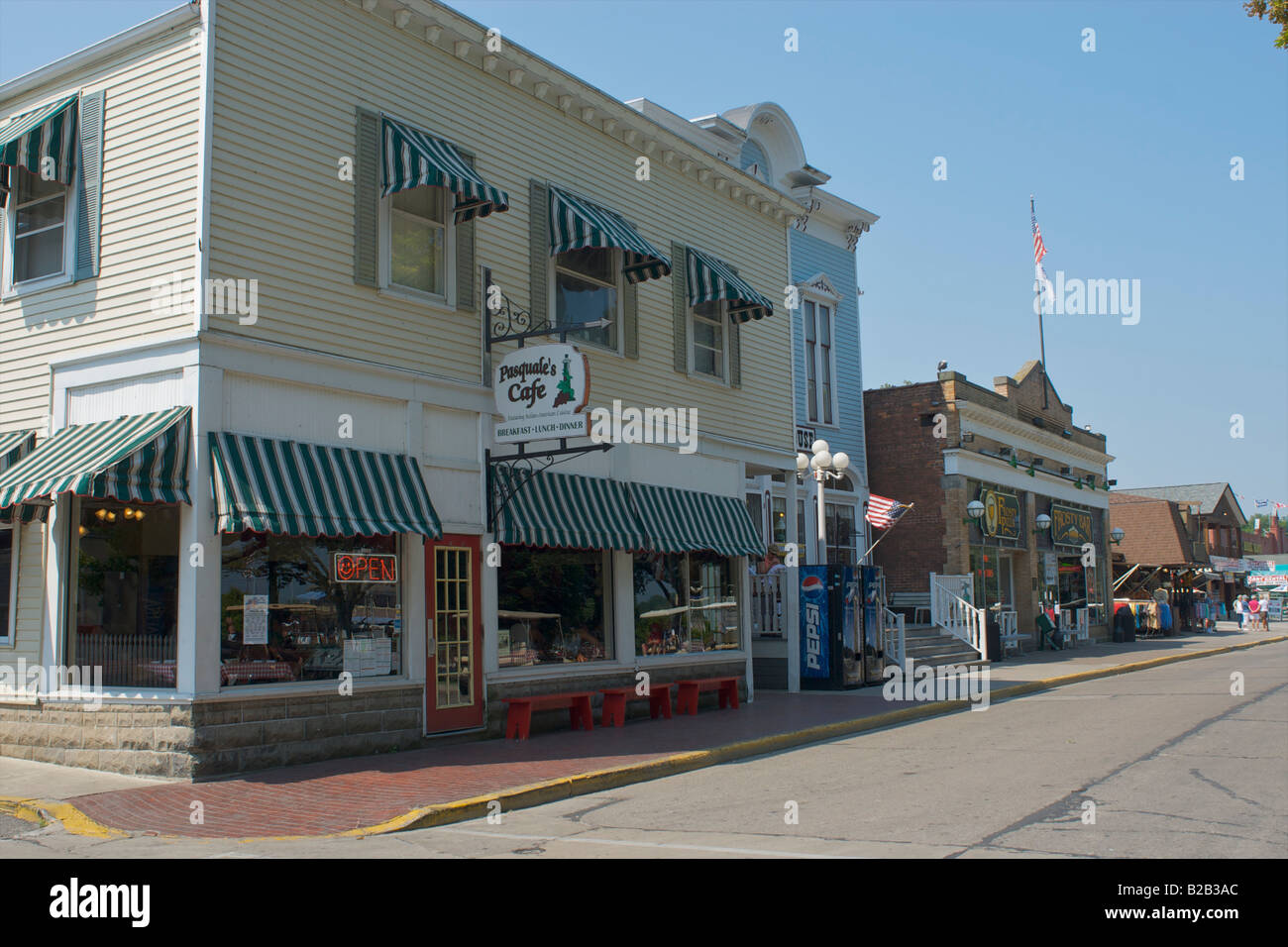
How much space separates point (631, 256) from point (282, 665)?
7.77 metres

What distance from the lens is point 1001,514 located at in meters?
30.5

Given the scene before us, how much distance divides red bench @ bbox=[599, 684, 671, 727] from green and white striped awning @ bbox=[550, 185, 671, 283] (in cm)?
597

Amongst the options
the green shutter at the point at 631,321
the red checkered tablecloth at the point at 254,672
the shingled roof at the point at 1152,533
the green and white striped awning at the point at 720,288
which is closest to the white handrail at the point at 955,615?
the green and white striped awning at the point at 720,288

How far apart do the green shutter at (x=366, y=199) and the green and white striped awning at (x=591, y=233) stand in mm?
2966

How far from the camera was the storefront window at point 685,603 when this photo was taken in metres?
16.9

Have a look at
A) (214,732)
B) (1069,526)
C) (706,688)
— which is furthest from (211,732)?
(1069,526)

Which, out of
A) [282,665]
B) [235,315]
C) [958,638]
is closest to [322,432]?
[235,315]

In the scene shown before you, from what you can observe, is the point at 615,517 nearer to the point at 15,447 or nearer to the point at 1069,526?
the point at 15,447

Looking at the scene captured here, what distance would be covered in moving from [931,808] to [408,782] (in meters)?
4.74

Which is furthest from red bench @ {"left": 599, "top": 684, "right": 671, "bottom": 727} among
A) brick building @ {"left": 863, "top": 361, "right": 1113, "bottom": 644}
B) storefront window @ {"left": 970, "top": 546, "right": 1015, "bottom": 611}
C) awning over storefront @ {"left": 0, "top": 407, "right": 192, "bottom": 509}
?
storefront window @ {"left": 970, "top": 546, "right": 1015, "bottom": 611}

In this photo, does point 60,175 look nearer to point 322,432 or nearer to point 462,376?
point 322,432

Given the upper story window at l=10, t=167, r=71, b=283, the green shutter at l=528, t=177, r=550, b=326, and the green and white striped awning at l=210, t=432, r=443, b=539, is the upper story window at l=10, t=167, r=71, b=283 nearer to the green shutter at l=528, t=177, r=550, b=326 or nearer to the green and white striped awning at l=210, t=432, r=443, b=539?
the green and white striped awning at l=210, t=432, r=443, b=539

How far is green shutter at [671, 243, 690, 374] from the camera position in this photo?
1784cm

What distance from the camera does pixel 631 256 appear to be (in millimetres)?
A: 16281
